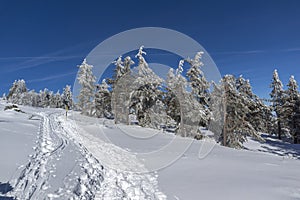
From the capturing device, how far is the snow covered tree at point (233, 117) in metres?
21.4

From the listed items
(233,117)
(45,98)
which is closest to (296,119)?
(233,117)

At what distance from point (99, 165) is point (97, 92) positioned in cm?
3198

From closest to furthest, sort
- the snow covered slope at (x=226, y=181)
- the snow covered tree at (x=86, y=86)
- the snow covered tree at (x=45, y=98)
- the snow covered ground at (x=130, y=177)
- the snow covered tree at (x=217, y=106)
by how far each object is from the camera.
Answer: the snow covered ground at (x=130, y=177) → the snow covered slope at (x=226, y=181) → the snow covered tree at (x=217, y=106) → the snow covered tree at (x=86, y=86) → the snow covered tree at (x=45, y=98)

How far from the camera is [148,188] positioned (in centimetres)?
567

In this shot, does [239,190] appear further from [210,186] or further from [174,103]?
[174,103]

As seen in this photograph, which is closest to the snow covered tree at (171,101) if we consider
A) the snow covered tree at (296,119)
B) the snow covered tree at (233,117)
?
the snow covered tree at (233,117)

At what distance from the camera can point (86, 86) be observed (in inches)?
1540

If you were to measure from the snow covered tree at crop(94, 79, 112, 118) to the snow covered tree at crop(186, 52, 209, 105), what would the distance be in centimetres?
1625

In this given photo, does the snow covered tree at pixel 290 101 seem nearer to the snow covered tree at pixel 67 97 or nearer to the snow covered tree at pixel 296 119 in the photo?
the snow covered tree at pixel 296 119

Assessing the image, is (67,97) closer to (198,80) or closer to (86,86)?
(86,86)

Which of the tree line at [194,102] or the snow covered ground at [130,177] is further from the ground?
the tree line at [194,102]

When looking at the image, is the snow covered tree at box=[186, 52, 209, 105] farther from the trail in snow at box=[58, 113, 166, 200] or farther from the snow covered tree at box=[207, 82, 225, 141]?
the trail in snow at box=[58, 113, 166, 200]

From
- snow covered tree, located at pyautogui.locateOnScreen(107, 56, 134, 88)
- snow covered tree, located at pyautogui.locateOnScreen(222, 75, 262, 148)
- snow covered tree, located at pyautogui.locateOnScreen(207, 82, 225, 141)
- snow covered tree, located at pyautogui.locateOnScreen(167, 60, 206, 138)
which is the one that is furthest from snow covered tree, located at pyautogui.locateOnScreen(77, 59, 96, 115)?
snow covered tree, located at pyautogui.locateOnScreen(222, 75, 262, 148)

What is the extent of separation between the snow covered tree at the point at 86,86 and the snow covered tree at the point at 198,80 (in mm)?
22437
